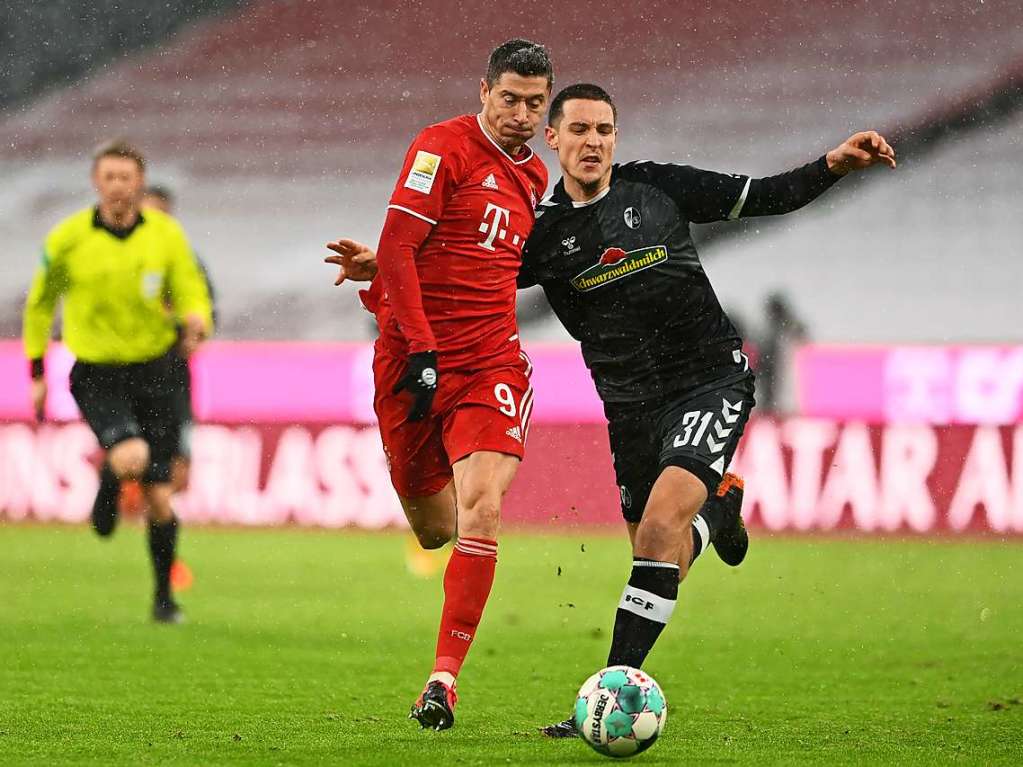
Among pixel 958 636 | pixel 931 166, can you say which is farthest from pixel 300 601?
pixel 931 166

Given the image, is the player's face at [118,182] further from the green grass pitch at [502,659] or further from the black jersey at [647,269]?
the black jersey at [647,269]

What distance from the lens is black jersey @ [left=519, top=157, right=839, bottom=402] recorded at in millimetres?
5496

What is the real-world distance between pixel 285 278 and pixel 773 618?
500 inches

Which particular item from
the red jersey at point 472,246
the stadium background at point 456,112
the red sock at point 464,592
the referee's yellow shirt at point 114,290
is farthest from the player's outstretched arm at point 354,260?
the stadium background at point 456,112

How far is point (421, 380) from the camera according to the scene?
514 cm

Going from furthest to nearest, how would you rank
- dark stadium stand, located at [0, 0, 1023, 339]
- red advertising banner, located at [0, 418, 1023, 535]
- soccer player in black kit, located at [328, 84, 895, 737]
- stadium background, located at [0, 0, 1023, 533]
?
dark stadium stand, located at [0, 0, 1023, 339]
stadium background, located at [0, 0, 1023, 533]
red advertising banner, located at [0, 418, 1023, 535]
soccer player in black kit, located at [328, 84, 895, 737]

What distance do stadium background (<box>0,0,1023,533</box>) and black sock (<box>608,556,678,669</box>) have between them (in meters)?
10.7

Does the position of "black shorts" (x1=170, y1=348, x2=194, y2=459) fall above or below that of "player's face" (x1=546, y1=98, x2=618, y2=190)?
below

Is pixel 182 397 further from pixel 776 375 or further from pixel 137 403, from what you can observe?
pixel 776 375

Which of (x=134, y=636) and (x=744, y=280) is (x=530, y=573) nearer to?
(x=134, y=636)

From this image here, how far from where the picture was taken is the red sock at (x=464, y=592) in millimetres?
5047

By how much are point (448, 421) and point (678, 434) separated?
2.43 ft

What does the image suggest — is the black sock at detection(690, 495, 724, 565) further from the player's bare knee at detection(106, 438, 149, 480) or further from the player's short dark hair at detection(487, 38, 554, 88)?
the player's bare knee at detection(106, 438, 149, 480)

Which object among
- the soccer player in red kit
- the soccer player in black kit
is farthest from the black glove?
the soccer player in black kit
